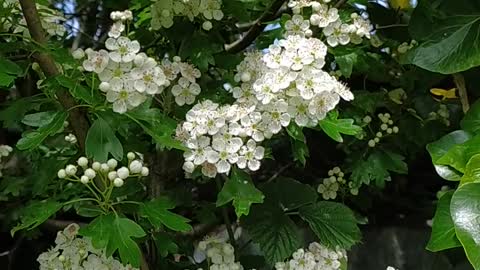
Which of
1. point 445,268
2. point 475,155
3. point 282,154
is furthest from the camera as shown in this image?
point 282,154

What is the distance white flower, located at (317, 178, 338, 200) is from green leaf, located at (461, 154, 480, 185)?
37 centimetres

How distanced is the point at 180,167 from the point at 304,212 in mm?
269

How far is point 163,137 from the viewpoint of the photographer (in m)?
1.02

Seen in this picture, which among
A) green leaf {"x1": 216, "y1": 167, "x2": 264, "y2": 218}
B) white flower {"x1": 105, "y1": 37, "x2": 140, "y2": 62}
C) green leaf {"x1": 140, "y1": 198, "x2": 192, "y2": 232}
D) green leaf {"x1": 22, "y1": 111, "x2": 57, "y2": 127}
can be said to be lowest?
green leaf {"x1": 140, "y1": 198, "x2": 192, "y2": 232}

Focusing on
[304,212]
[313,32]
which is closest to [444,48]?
[313,32]

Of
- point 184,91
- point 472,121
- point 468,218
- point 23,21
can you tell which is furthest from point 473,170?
point 23,21

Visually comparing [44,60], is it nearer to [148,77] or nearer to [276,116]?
[148,77]

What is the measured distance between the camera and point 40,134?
1.00 m

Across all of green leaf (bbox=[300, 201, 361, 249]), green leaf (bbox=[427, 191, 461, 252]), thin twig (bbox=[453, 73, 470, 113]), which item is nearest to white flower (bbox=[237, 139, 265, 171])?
green leaf (bbox=[300, 201, 361, 249])

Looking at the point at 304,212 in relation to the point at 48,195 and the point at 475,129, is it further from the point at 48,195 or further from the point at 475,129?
the point at 48,195

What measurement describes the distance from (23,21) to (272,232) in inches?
20.4

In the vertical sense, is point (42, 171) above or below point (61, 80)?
below

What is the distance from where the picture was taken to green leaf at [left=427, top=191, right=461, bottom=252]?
1.18 metres

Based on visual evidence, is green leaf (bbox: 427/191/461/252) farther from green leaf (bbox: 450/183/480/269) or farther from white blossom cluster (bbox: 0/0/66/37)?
white blossom cluster (bbox: 0/0/66/37)
